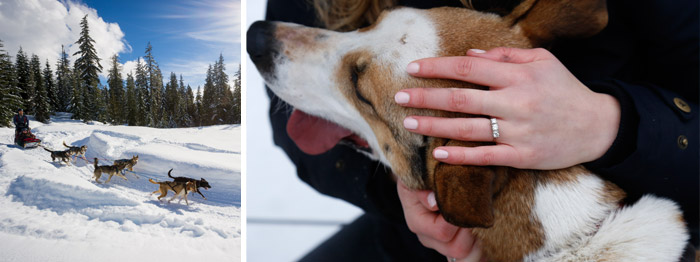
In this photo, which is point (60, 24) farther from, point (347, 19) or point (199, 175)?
point (347, 19)

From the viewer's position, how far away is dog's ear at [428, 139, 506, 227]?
0.73m

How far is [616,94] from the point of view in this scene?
33.0 inches

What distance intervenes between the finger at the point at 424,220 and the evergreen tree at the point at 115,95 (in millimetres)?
1547

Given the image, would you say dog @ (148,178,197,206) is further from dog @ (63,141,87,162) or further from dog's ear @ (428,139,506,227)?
dog's ear @ (428,139,506,227)

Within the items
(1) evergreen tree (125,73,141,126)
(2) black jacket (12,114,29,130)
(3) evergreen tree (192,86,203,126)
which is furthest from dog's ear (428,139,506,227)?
(2) black jacket (12,114,29,130)

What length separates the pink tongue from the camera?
1085 millimetres

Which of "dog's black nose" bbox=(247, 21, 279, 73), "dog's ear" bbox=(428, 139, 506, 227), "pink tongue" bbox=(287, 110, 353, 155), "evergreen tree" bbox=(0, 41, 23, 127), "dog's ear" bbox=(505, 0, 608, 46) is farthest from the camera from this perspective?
"evergreen tree" bbox=(0, 41, 23, 127)

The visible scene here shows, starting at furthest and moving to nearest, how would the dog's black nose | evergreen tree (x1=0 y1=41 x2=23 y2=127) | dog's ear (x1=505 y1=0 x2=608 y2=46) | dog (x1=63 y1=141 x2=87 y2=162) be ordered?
dog (x1=63 y1=141 x2=87 y2=162), evergreen tree (x1=0 y1=41 x2=23 y2=127), the dog's black nose, dog's ear (x1=505 y1=0 x2=608 y2=46)

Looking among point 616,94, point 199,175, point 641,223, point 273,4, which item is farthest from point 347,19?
point 199,175

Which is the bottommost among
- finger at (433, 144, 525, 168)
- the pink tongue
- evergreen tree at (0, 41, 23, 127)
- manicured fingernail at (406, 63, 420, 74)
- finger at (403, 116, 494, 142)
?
evergreen tree at (0, 41, 23, 127)

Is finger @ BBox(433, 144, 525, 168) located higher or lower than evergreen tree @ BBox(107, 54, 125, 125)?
higher

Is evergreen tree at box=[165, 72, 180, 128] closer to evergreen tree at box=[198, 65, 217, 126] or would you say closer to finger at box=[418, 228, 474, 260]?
evergreen tree at box=[198, 65, 217, 126]

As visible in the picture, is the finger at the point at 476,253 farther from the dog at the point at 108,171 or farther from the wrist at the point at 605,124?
the dog at the point at 108,171

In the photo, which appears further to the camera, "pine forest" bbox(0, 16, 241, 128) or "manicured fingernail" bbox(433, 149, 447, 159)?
"pine forest" bbox(0, 16, 241, 128)
